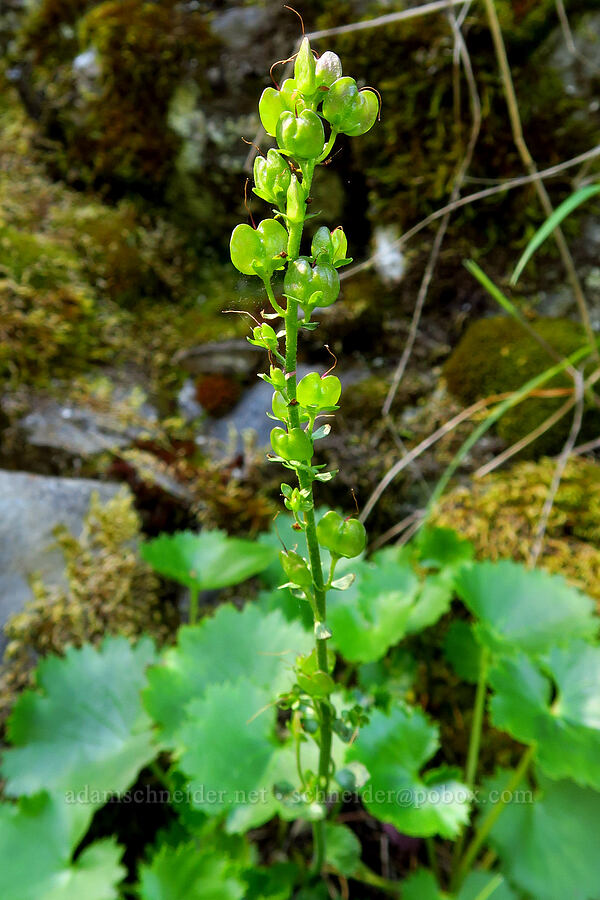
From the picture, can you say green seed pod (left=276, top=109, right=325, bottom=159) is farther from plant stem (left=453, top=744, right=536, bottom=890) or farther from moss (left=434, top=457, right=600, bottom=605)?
moss (left=434, top=457, right=600, bottom=605)

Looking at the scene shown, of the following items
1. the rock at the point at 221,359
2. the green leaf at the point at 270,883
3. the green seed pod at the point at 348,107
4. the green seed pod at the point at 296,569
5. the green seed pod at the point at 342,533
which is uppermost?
the rock at the point at 221,359

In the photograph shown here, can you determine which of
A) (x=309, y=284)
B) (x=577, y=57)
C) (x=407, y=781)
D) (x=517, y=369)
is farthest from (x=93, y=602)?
(x=577, y=57)

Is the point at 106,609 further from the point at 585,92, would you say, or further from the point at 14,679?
the point at 585,92

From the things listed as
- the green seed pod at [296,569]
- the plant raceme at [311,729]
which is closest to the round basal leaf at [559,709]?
the plant raceme at [311,729]

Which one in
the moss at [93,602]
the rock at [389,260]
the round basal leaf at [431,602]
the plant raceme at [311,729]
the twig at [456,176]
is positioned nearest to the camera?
the plant raceme at [311,729]

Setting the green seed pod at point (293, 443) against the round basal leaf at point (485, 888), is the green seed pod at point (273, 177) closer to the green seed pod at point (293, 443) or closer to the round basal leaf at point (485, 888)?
the green seed pod at point (293, 443)

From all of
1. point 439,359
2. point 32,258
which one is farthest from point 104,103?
point 439,359

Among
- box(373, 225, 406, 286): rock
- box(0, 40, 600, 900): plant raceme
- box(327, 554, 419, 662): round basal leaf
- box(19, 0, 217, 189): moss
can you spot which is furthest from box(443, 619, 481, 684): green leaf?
box(19, 0, 217, 189): moss
